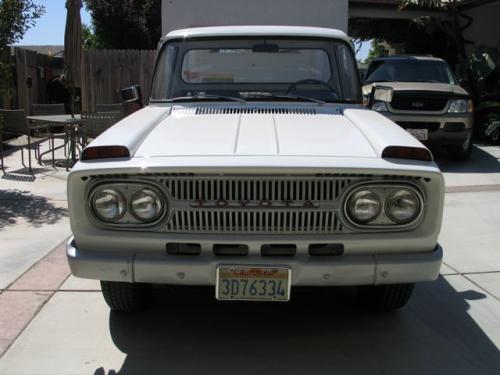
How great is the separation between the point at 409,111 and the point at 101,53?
285 inches

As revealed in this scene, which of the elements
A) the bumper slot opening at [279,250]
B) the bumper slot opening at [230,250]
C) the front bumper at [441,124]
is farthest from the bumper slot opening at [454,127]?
the bumper slot opening at [230,250]

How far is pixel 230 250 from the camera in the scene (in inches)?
125

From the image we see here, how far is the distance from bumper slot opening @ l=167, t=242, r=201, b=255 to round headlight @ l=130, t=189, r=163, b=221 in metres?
0.18

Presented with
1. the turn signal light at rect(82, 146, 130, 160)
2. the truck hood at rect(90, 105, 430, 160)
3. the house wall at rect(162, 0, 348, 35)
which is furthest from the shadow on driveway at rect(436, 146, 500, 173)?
the turn signal light at rect(82, 146, 130, 160)

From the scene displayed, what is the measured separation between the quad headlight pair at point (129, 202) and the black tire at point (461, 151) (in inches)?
305

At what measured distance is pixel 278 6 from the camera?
9383 mm

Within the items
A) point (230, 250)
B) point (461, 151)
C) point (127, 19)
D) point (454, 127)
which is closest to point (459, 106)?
point (454, 127)

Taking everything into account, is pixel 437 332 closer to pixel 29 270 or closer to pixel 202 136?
pixel 202 136

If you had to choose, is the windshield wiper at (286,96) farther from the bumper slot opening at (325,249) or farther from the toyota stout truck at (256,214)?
the bumper slot opening at (325,249)

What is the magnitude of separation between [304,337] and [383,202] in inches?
43.0

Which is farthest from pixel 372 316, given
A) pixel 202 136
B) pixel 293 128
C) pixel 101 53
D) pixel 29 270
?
pixel 101 53

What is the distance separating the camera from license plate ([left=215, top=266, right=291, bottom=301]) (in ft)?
10.1

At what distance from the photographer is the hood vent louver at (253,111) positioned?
163 inches

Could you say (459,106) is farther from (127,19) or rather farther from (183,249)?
(127,19)
